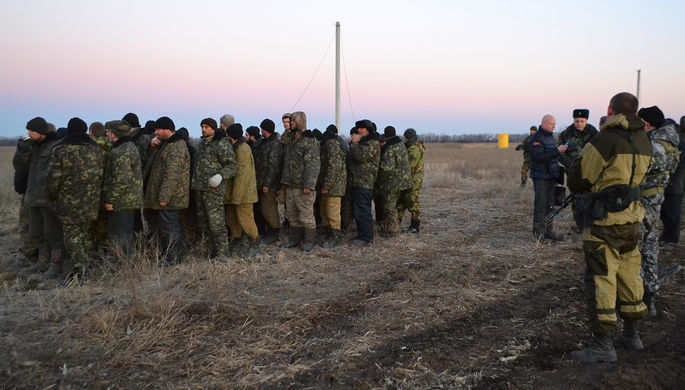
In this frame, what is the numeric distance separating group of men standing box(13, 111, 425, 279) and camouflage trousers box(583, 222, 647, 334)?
4147mm

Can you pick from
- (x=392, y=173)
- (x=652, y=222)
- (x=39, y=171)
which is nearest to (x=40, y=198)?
(x=39, y=171)

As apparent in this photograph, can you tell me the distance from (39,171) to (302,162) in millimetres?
3524

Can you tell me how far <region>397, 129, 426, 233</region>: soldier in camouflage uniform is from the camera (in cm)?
841

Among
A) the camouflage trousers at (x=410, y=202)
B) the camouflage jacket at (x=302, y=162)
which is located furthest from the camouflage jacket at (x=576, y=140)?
the camouflage jacket at (x=302, y=162)

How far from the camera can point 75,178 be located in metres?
5.88

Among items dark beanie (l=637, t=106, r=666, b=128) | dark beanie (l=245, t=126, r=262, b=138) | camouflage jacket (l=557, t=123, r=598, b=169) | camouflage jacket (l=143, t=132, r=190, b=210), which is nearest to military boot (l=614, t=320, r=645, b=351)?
dark beanie (l=637, t=106, r=666, b=128)

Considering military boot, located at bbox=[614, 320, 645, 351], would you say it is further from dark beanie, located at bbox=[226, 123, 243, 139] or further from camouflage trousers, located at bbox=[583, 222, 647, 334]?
dark beanie, located at bbox=[226, 123, 243, 139]

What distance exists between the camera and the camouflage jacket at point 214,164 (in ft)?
22.3

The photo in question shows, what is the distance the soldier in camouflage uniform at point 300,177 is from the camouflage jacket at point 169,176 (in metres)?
1.46

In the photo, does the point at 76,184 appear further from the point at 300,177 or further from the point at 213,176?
the point at 300,177

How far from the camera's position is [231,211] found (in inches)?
300

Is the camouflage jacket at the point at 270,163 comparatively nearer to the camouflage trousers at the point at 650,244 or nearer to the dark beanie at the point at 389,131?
the dark beanie at the point at 389,131

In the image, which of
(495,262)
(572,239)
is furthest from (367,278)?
(572,239)

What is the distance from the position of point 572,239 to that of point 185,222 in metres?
6.20
